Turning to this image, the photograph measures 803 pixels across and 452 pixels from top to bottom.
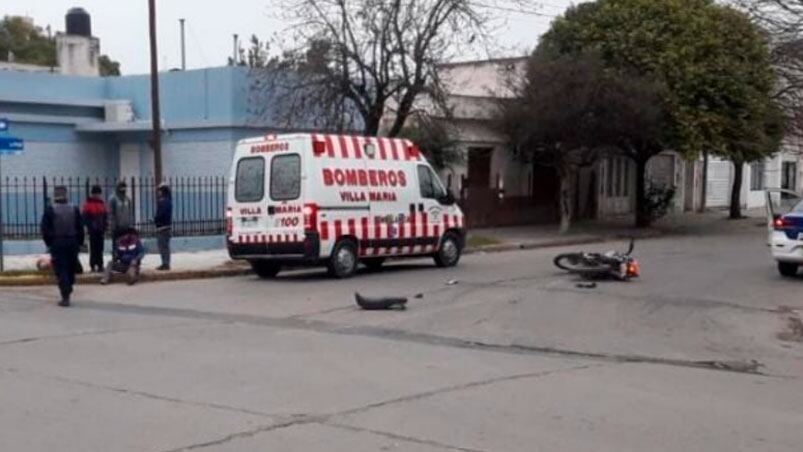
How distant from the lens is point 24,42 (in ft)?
239

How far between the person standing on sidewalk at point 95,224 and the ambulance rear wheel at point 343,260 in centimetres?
438

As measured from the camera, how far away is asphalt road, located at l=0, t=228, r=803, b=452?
793 centimetres

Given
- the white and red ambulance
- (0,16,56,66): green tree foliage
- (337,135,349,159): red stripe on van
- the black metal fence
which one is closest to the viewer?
the white and red ambulance

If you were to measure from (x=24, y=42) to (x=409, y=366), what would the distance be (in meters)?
67.7

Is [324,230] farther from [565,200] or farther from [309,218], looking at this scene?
[565,200]

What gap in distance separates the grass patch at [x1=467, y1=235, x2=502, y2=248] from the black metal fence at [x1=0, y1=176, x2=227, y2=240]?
20.9ft

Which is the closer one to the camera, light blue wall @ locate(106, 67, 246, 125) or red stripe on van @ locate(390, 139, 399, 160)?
red stripe on van @ locate(390, 139, 399, 160)

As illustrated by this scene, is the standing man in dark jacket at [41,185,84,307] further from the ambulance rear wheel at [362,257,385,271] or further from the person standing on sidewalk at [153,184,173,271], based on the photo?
the ambulance rear wheel at [362,257,385,271]

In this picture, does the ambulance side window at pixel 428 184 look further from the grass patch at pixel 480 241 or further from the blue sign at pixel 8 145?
the blue sign at pixel 8 145

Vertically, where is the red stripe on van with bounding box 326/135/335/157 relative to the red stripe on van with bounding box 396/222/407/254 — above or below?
above

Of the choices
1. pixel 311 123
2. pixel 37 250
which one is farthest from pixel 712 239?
pixel 37 250

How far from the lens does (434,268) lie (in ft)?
73.5

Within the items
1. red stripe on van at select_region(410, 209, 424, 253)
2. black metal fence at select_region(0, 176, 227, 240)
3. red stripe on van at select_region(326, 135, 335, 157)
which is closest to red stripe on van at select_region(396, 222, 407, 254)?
red stripe on van at select_region(410, 209, 424, 253)

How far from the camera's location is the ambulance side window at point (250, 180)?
19812 millimetres
